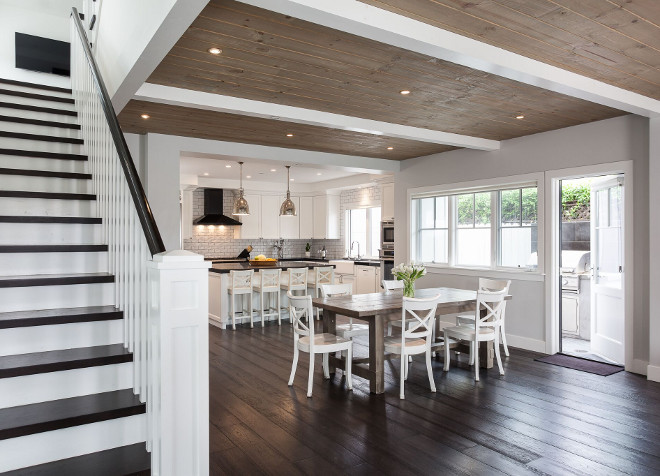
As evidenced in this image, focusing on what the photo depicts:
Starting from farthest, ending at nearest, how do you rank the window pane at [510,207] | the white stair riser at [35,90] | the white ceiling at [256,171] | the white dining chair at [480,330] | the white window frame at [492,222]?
the white ceiling at [256,171]
the window pane at [510,207]
the white window frame at [492,222]
the white stair riser at [35,90]
the white dining chair at [480,330]

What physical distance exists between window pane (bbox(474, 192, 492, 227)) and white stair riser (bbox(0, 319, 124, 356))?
5.29 meters

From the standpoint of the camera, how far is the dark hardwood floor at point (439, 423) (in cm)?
285

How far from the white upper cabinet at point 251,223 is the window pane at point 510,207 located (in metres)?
6.28

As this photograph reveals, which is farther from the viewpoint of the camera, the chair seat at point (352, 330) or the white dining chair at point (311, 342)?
the chair seat at point (352, 330)

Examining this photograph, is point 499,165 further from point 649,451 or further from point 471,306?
point 649,451

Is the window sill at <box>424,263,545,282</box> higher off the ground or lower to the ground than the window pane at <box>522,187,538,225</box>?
lower

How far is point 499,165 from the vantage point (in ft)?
20.3

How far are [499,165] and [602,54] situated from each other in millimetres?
3043

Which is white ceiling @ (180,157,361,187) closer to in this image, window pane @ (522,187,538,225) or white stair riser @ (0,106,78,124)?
window pane @ (522,187,538,225)

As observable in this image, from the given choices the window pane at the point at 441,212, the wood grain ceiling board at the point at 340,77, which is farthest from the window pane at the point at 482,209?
the wood grain ceiling board at the point at 340,77

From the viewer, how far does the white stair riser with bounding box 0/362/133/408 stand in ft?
6.70

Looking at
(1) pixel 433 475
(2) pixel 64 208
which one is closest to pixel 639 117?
(1) pixel 433 475

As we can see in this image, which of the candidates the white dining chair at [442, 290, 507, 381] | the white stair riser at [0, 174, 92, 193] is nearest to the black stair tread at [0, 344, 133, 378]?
the white stair riser at [0, 174, 92, 193]

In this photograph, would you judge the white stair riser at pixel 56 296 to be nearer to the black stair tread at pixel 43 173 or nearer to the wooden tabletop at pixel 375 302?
the black stair tread at pixel 43 173
